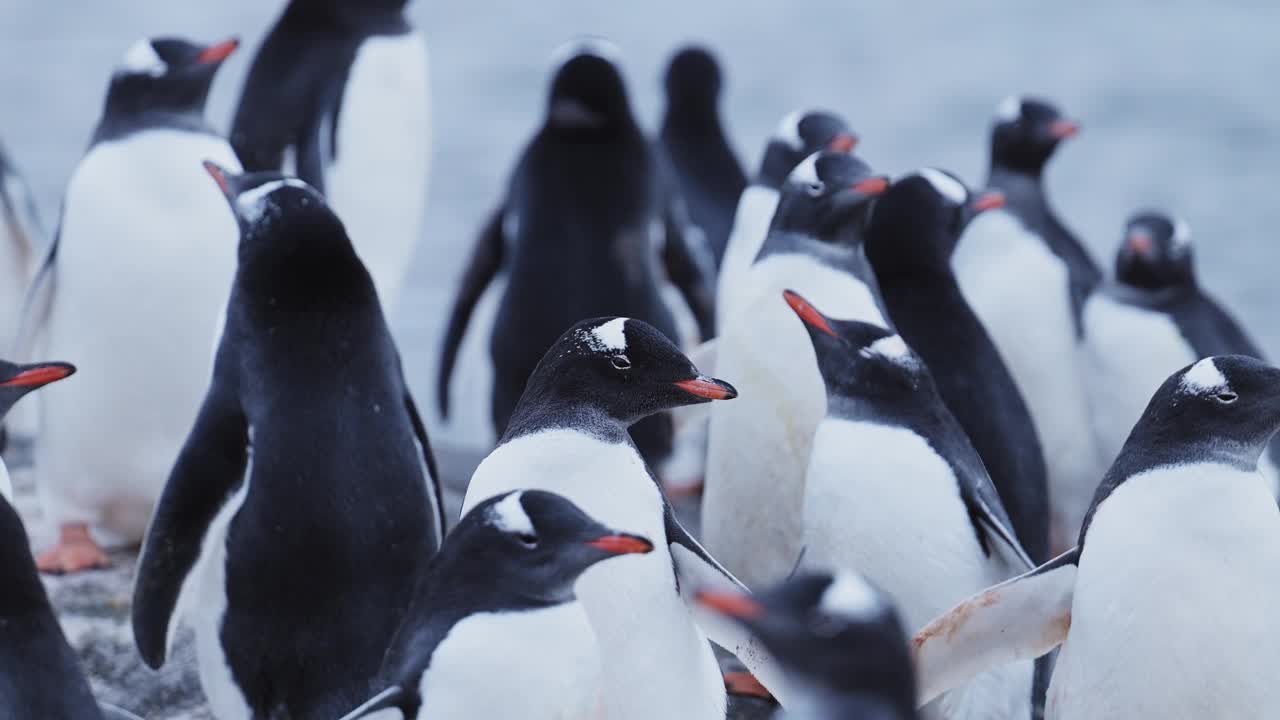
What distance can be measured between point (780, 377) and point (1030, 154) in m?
1.90

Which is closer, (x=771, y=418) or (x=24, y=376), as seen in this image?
(x=24, y=376)

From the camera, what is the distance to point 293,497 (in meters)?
3.07

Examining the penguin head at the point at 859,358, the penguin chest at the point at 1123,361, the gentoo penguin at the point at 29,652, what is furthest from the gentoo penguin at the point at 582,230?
the gentoo penguin at the point at 29,652

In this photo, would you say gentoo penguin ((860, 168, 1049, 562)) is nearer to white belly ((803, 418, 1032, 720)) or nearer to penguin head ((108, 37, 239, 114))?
white belly ((803, 418, 1032, 720))

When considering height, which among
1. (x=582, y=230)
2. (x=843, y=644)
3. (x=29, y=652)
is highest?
(x=843, y=644)

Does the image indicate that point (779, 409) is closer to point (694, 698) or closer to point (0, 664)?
point (694, 698)

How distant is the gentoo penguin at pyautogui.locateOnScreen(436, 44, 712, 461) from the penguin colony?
12mm

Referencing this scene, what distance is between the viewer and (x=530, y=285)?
5.10 meters

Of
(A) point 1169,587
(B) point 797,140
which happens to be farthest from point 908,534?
(B) point 797,140

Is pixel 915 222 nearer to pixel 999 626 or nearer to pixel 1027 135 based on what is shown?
pixel 999 626

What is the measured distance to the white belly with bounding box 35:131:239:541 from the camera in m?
3.95

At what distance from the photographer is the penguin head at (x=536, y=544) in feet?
7.87

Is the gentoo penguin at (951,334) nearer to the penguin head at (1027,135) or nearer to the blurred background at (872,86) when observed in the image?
the penguin head at (1027,135)

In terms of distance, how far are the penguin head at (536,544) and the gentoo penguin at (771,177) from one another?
219cm
